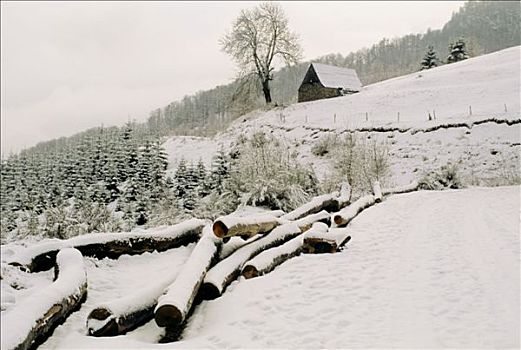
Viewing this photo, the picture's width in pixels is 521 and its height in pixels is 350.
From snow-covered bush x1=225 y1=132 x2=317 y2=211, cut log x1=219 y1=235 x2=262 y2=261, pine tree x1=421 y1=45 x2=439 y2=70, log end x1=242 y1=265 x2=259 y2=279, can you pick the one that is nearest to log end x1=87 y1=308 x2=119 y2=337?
log end x1=242 y1=265 x2=259 y2=279

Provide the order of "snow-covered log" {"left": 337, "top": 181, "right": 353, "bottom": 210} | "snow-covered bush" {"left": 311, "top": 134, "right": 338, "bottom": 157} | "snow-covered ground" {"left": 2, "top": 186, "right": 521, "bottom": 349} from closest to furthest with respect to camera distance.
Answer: "snow-covered ground" {"left": 2, "top": 186, "right": 521, "bottom": 349} → "snow-covered log" {"left": 337, "top": 181, "right": 353, "bottom": 210} → "snow-covered bush" {"left": 311, "top": 134, "right": 338, "bottom": 157}

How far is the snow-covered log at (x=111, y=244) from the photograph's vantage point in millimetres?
5871

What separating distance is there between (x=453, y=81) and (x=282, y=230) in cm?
3195

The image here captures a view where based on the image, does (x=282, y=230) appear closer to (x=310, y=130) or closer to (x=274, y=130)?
(x=310, y=130)

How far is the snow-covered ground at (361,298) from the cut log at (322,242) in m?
0.22

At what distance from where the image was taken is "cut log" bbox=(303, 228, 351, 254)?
7535 mm

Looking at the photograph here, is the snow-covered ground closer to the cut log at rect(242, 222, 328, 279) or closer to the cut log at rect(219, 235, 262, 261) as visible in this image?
the cut log at rect(242, 222, 328, 279)

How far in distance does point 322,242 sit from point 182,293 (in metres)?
3.37

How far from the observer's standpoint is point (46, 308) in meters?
4.16

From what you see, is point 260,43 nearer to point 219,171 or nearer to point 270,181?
point 219,171

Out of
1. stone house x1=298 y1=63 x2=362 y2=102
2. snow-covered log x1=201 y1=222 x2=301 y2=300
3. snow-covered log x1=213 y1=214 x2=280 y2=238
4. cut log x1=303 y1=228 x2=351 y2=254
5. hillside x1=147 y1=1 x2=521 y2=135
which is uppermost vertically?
hillside x1=147 y1=1 x2=521 y2=135

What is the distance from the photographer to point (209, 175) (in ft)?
92.5

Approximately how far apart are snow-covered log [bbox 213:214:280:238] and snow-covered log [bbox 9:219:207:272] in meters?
1.16

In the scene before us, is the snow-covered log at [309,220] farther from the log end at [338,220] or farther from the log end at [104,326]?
the log end at [104,326]
